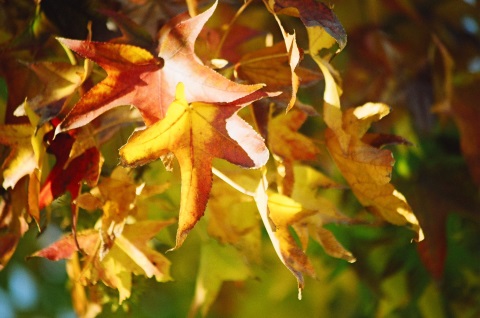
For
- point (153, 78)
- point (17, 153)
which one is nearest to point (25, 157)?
point (17, 153)

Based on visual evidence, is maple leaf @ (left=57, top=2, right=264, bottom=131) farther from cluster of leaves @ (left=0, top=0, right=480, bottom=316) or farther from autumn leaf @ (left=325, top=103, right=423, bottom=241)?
autumn leaf @ (left=325, top=103, right=423, bottom=241)

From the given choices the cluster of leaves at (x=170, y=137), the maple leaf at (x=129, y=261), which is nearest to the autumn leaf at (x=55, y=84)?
the cluster of leaves at (x=170, y=137)

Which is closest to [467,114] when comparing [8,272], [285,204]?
[285,204]

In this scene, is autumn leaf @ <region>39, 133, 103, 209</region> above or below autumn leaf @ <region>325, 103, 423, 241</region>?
above

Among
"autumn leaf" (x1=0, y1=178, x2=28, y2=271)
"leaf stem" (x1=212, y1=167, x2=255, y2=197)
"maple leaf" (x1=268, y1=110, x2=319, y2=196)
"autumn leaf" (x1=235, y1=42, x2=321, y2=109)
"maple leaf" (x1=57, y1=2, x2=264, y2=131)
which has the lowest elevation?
"autumn leaf" (x1=0, y1=178, x2=28, y2=271)

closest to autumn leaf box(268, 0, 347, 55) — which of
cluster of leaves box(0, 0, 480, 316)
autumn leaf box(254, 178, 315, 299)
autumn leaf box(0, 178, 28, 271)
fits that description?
cluster of leaves box(0, 0, 480, 316)

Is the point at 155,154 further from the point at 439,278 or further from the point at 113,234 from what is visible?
the point at 439,278
